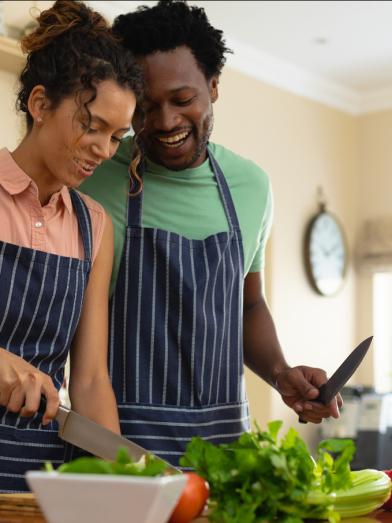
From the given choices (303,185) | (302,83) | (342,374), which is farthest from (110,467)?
(302,83)

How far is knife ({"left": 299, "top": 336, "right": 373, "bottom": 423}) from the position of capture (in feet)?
4.59

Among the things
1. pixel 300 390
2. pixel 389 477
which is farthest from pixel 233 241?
pixel 389 477

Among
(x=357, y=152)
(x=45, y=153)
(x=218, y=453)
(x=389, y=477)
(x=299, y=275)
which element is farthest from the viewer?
(x=357, y=152)

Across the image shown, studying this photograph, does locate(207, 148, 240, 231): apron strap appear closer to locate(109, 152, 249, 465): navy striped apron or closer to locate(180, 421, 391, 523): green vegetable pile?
locate(109, 152, 249, 465): navy striped apron

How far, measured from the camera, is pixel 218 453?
41.3 inches

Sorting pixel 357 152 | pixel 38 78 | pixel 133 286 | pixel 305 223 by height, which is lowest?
pixel 133 286

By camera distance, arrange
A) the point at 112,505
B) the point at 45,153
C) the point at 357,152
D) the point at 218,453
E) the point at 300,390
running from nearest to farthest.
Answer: the point at 112,505 < the point at 218,453 < the point at 45,153 < the point at 300,390 < the point at 357,152

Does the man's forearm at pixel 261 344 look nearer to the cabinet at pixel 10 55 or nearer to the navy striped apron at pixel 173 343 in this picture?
the navy striped apron at pixel 173 343

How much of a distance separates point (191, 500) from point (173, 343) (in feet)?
2.65

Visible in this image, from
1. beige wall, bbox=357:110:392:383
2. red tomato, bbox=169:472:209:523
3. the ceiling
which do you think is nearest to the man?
red tomato, bbox=169:472:209:523

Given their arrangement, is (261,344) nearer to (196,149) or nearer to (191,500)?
(196,149)

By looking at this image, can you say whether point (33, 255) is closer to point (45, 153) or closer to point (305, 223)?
point (45, 153)

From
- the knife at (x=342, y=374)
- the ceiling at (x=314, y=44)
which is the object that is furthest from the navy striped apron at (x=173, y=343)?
the ceiling at (x=314, y=44)

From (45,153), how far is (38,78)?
134 mm
